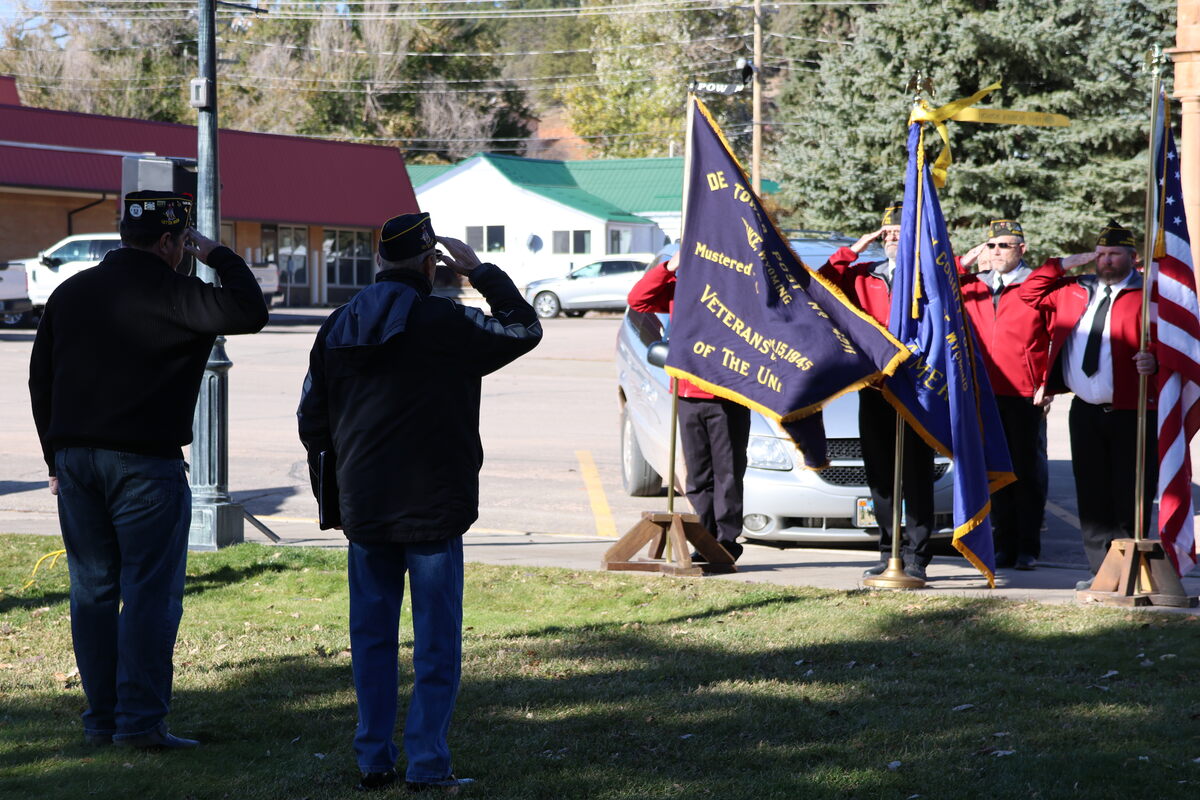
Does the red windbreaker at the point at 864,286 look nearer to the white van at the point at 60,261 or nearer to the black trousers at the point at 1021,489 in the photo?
the black trousers at the point at 1021,489

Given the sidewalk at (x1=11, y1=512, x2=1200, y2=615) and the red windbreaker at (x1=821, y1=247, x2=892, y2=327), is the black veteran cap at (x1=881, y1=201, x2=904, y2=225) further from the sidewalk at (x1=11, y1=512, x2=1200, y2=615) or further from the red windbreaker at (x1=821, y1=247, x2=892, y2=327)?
the sidewalk at (x1=11, y1=512, x2=1200, y2=615)

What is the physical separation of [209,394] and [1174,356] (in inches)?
219

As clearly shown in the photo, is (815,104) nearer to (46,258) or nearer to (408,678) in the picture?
(46,258)

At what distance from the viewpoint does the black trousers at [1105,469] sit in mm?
8086

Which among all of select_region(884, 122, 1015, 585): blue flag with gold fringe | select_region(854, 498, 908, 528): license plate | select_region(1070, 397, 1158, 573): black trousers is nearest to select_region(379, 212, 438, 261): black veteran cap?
select_region(884, 122, 1015, 585): blue flag with gold fringe

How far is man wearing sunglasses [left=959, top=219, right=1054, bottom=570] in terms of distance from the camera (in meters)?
8.65

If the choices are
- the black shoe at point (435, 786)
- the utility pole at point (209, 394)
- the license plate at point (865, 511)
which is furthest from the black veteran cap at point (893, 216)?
the black shoe at point (435, 786)

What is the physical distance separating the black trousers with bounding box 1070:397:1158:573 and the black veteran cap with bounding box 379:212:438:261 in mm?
4872

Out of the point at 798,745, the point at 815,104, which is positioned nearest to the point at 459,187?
the point at 815,104

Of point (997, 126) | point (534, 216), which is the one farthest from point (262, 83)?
point (997, 126)

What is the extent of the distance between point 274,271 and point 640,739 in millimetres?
32983

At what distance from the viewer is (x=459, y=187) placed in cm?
5759

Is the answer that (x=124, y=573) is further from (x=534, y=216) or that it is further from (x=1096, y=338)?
(x=534, y=216)

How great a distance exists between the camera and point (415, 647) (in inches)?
184
